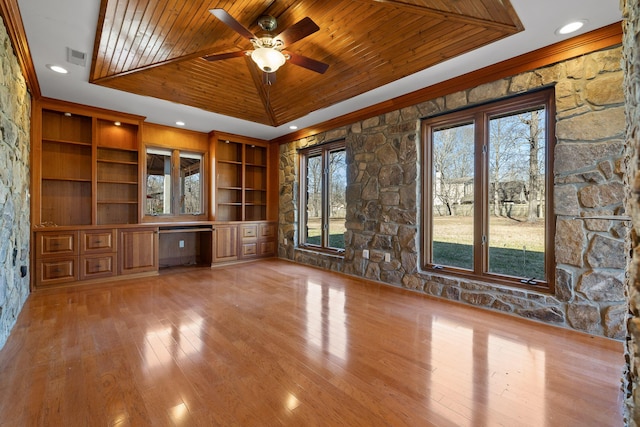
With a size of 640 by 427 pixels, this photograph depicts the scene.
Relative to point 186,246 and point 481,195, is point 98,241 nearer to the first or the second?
point 186,246

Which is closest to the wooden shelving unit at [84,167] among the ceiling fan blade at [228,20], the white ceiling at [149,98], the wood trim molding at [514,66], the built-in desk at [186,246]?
the white ceiling at [149,98]

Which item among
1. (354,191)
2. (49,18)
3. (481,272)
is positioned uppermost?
(49,18)

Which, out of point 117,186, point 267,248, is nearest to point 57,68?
point 117,186

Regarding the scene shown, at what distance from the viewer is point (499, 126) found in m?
3.27

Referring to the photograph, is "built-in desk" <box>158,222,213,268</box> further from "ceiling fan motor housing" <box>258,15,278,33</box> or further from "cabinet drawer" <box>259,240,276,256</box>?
"ceiling fan motor housing" <box>258,15,278,33</box>

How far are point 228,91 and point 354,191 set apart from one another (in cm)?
235

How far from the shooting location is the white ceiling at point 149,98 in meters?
2.25

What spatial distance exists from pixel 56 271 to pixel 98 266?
0.46m

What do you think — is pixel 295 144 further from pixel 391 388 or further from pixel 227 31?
pixel 391 388

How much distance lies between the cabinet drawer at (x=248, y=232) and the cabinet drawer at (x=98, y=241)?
213 cm

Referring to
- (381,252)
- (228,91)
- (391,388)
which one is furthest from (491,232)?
(228,91)

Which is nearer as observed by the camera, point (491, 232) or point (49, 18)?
point (49, 18)

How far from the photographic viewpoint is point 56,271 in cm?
394

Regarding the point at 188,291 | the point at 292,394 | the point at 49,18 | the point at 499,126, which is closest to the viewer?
the point at 292,394
